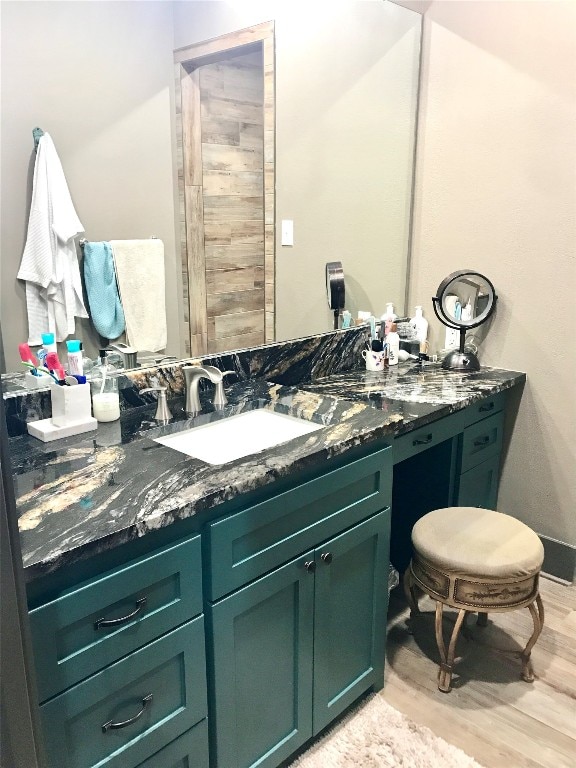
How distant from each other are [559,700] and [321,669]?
80cm

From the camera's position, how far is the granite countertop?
115 centimetres

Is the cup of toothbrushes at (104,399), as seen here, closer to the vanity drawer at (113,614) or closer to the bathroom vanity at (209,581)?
the bathroom vanity at (209,581)

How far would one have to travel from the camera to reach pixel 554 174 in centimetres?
230

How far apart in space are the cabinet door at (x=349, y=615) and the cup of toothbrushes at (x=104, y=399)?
65cm

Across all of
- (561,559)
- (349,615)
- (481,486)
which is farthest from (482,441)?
(349,615)

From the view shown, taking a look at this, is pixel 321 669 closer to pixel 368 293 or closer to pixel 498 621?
pixel 498 621

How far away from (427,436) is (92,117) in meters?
1.31

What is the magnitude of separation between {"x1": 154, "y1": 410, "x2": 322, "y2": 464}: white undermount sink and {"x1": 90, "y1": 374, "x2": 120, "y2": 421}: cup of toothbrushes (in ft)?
0.55

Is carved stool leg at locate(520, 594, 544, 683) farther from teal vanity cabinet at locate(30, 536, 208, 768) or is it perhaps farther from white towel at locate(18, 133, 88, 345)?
white towel at locate(18, 133, 88, 345)

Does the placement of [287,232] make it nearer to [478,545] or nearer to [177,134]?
[177,134]

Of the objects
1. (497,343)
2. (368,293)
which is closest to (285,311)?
(368,293)

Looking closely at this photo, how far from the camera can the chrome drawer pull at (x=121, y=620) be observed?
1152 mm

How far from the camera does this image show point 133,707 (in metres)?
1.25

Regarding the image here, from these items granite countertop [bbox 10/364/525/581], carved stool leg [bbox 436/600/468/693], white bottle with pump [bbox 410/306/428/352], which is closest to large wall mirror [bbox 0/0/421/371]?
white bottle with pump [bbox 410/306/428/352]
